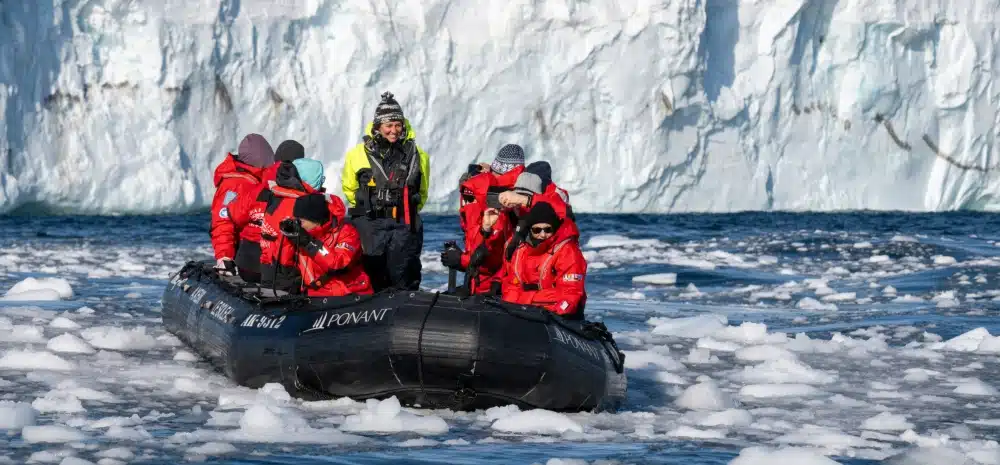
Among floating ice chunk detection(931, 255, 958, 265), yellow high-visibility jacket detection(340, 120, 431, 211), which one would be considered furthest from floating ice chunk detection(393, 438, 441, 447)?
floating ice chunk detection(931, 255, 958, 265)

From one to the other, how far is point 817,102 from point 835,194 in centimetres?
179

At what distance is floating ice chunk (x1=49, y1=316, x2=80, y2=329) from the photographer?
8.16 meters

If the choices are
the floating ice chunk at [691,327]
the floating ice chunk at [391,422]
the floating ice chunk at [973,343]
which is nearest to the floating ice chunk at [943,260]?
the floating ice chunk at [691,327]

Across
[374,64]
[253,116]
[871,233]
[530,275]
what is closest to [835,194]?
[871,233]

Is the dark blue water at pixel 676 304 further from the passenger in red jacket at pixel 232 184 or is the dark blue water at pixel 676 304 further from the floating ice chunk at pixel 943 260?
the passenger in red jacket at pixel 232 184

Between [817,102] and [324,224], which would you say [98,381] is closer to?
[324,224]

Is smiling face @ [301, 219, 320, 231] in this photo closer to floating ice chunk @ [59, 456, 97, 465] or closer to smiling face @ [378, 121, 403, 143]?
smiling face @ [378, 121, 403, 143]

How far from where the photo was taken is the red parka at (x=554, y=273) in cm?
619

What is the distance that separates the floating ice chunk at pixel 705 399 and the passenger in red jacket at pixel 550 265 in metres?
0.64

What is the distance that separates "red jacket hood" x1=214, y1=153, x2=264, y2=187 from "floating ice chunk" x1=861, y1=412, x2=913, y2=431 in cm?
378

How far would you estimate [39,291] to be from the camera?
33.1 feet

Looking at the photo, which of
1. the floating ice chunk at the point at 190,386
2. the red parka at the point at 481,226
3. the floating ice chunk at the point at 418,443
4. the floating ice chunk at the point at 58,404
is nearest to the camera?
the floating ice chunk at the point at 418,443

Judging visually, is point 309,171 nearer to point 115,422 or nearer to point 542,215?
point 542,215

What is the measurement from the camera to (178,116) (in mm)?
20516
